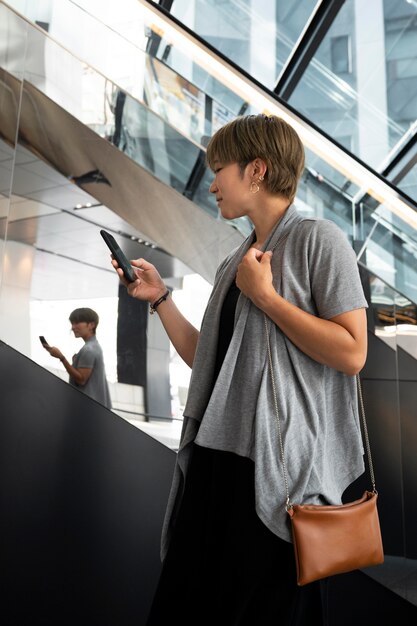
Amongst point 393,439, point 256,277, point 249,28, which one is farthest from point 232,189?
point 249,28

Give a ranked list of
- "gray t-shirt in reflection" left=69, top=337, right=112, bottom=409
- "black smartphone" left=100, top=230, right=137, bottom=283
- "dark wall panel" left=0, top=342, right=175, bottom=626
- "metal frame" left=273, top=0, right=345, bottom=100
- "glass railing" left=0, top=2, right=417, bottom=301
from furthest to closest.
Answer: "metal frame" left=273, top=0, right=345, bottom=100, "glass railing" left=0, top=2, right=417, bottom=301, "gray t-shirt in reflection" left=69, top=337, right=112, bottom=409, "dark wall panel" left=0, top=342, right=175, bottom=626, "black smartphone" left=100, top=230, right=137, bottom=283

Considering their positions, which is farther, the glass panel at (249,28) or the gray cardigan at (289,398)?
the glass panel at (249,28)

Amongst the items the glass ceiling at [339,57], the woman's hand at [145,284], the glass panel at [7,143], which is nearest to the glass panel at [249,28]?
the glass ceiling at [339,57]

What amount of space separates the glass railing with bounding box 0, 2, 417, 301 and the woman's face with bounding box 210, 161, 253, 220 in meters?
1.78

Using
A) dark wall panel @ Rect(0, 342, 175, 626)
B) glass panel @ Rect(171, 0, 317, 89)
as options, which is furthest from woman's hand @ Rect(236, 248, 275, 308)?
glass panel @ Rect(171, 0, 317, 89)

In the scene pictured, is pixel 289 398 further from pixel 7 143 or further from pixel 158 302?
pixel 7 143

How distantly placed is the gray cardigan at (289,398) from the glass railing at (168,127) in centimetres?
196

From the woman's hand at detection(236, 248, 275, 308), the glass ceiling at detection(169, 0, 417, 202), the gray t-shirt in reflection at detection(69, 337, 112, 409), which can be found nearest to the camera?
the woman's hand at detection(236, 248, 275, 308)

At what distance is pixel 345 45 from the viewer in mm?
7402

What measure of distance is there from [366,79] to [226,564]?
7317mm

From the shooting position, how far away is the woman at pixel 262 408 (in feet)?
4.39

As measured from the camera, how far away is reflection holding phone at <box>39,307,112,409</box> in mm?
2791

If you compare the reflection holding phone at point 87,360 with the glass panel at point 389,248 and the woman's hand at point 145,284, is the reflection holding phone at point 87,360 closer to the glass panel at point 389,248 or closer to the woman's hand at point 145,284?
the woman's hand at point 145,284

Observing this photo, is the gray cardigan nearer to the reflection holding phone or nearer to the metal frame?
the reflection holding phone
